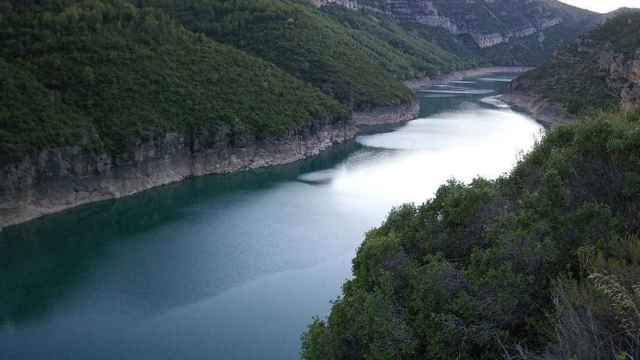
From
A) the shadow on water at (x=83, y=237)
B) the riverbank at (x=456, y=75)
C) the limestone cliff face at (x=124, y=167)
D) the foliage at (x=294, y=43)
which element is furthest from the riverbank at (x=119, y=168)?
the riverbank at (x=456, y=75)

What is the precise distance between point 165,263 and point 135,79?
25.3m

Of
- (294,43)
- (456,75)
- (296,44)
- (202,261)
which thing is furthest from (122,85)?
(456,75)

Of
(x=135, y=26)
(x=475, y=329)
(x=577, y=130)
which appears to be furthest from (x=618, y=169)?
(x=135, y=26)

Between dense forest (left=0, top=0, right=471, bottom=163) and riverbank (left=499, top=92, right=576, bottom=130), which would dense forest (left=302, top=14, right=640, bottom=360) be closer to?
dense forest (left=0, top=0, right=471, bottom=163)

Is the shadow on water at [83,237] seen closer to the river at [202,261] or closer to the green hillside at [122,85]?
the river at [202,261]

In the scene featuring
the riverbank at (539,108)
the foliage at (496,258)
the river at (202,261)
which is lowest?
the river at (202,261)

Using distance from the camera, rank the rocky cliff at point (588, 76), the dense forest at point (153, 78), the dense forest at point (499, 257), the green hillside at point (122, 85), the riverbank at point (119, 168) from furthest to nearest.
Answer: the rocky cliff at point (588, 76) < the dense forest at point (153, 78) < the green hillside at point (122, 85) < the riverbank at point (119, 168) < the dense forest at point (499, 257)

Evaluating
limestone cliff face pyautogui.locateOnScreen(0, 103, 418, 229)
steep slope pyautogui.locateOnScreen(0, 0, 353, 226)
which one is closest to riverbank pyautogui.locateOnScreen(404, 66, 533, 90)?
steep slope pyautogui.locateOnScreen(0, 0, 353, 226)

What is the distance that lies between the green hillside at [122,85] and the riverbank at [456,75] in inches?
2575

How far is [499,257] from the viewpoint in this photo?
56.0 ft

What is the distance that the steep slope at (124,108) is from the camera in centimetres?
4512

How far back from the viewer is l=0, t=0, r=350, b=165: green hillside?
4775cm

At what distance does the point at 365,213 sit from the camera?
158ft

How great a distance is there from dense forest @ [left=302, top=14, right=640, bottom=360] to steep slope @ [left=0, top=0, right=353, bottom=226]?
1175 inches
